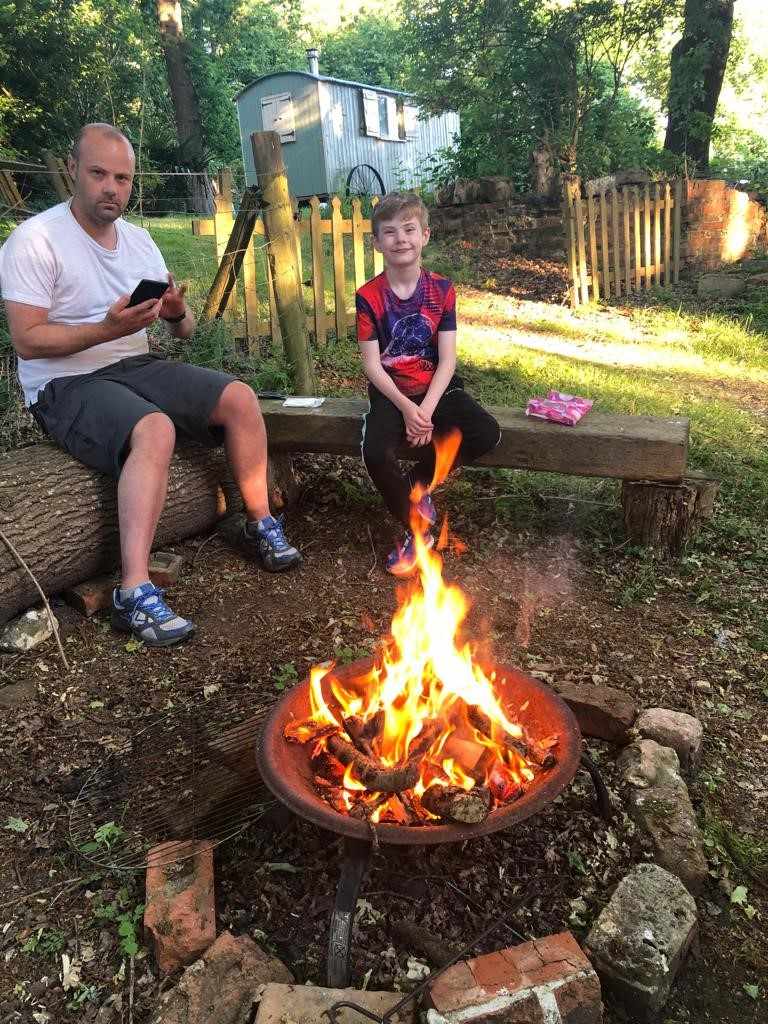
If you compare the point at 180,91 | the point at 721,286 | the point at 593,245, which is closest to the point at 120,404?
the point at 593,245

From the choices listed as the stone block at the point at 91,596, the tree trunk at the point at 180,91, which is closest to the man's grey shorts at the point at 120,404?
the stone block at the point at 91,596

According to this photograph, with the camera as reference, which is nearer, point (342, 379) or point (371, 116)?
point (342, 379)

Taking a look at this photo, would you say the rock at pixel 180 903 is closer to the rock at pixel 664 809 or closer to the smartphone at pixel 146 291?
the rock at pixel 664 809

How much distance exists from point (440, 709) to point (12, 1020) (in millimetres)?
1222

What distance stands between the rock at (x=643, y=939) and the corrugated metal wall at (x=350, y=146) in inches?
753

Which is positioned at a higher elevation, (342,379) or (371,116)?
(371,116)

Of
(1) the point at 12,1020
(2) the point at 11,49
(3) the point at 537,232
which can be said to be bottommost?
(1) the point at 12,1020

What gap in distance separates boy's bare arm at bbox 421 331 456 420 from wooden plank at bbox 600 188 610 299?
6.94 meters

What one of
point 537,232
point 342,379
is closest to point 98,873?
point 342,379

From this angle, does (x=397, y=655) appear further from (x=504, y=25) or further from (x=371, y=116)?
(x=371, y=116)

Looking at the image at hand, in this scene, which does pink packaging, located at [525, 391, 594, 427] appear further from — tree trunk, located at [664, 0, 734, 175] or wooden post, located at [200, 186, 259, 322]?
tree trunk, located at [664, 0, 734, 175]

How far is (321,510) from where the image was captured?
169 inches

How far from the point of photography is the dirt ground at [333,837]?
1.84 meters

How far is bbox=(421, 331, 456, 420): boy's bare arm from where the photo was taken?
11.7ft
